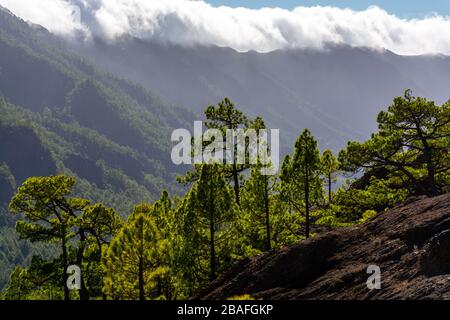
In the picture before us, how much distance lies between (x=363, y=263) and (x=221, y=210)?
524 inches

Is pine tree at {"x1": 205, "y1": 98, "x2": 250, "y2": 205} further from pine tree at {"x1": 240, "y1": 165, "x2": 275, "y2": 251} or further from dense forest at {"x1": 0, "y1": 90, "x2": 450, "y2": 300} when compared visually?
pine tree at {"x1": 240, "y1": 165, "x2": 275, "y2": 251}

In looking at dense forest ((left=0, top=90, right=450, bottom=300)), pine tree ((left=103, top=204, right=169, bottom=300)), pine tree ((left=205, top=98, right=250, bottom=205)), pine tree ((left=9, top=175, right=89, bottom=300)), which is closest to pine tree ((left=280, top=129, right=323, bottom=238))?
dense forest ((left=0, top=90, right=450, bottom=300))

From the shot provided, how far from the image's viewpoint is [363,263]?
26859 mm

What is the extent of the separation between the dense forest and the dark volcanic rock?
181 inches

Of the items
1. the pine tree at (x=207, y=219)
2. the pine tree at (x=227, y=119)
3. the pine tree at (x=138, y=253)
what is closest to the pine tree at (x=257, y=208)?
the pine tree at (x=227, y=119)

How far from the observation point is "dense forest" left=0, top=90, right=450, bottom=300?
36.2 m

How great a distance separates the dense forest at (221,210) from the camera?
119ft

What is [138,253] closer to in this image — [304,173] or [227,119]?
[304,173]

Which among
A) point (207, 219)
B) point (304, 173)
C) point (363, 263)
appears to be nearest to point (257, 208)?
point (304, 173)

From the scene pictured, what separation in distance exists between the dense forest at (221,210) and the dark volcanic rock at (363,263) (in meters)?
4.60

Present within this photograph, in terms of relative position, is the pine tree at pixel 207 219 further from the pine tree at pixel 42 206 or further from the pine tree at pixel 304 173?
the pine tree at pixel 42 206
